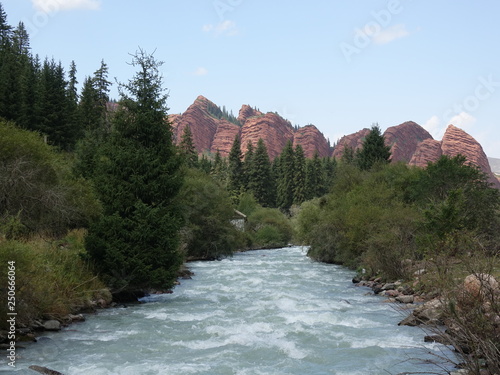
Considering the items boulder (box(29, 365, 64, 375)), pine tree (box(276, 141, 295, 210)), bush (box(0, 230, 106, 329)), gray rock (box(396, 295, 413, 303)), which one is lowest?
boulder (box(29, 365, 64, 375))

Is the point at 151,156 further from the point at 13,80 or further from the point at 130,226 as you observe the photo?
the point at 13,80

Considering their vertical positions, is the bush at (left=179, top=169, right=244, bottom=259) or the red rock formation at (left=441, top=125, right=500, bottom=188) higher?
the red rock formation at (left=441, top=125, right=500, bottom=188)

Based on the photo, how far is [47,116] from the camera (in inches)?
2293

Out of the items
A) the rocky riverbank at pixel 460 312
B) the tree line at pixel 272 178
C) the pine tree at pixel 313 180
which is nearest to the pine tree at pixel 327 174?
the tree line at pixel 272 178

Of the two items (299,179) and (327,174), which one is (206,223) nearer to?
(299,179)

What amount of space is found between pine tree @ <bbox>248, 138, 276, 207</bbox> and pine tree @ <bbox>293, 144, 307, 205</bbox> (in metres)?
5.64

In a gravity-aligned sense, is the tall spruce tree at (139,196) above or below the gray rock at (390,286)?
above

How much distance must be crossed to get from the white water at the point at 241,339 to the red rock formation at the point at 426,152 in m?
169

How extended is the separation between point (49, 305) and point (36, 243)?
4.89 metres

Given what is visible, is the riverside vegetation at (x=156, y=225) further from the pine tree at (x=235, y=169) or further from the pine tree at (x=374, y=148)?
the pine tree at (x=235, y=169)

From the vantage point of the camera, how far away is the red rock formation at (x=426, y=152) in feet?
583

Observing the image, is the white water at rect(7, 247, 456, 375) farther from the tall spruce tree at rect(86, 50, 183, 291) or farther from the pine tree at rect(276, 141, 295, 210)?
the pine tree at rect(276, 141, 295, 210)

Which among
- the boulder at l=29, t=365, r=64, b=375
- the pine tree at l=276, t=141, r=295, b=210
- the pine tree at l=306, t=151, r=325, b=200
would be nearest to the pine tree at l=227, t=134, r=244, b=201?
the pine tree at l=276, t=141, r=295, b=210

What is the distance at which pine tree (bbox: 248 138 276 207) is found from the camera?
94.1 meters
